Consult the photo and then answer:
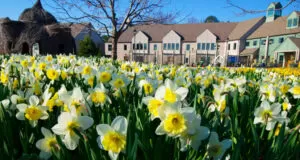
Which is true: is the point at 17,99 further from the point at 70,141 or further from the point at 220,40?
the point at 220,40

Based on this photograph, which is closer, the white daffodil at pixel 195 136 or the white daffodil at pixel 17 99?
the white daffodil at pixel 195 136

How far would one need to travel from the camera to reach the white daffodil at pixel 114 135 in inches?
33.0

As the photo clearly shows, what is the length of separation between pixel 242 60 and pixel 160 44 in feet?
46.8

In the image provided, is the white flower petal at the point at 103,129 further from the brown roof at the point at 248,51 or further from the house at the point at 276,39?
the brown roof at the point at 248,51

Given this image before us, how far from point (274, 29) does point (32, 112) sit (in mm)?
40015

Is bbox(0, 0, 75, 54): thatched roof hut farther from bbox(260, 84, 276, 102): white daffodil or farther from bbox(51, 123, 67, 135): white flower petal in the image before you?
bbox(51, 123, 67, 135): white flower petal

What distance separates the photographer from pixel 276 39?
35.0 m

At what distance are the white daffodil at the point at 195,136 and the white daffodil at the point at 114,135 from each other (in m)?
0.21

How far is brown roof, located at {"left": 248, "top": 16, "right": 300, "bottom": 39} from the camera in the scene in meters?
33.8

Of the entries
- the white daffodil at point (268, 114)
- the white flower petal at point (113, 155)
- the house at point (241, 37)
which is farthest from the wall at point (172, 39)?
the white flower petal at point (113, 155)

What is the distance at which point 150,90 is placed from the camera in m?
1.59

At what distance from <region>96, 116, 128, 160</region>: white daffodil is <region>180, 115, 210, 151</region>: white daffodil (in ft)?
0.70

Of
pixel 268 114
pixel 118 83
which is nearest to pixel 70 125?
pixel 118 83

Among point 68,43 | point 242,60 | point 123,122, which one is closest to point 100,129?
point 123,122
